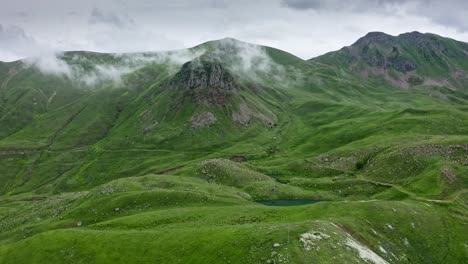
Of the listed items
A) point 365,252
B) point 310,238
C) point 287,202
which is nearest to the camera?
point 310,238

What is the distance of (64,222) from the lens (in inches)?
3718

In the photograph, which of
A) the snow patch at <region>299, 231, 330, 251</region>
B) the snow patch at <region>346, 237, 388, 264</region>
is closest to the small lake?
the snow patch at <region>346, 237, 388, 264</region>

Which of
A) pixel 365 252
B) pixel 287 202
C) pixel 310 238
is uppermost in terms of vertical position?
pixel 310 238

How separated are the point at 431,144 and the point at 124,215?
110m

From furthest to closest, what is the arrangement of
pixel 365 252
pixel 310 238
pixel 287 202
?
1. pixel 287 202
2. pixel 365 252
3. pixel 310 238

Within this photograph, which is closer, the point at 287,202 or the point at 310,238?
the point at 310,238

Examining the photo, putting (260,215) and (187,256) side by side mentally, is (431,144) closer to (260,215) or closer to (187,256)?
(260,215)

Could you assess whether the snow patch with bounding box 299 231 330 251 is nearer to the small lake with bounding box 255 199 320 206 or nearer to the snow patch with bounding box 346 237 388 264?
the snow patch with bounding box 346 237 388 264

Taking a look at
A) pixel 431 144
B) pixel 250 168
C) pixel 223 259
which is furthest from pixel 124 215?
pixel 431 144

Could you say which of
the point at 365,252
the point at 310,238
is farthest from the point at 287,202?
the point at 310,238

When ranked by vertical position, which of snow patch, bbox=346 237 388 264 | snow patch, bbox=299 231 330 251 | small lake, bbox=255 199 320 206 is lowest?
small lake, bbox=255 199 320 206

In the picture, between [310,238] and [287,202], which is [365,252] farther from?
[287,202]

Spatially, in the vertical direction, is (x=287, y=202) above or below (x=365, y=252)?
below

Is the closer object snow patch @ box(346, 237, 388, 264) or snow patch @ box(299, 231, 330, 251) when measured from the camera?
snow patch @ box(299, 231, 330, 251)
